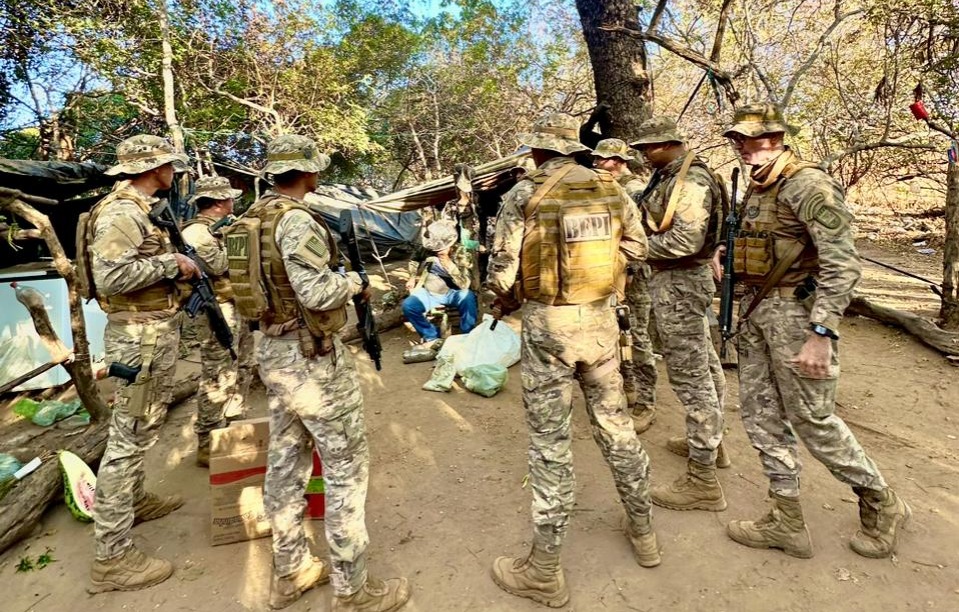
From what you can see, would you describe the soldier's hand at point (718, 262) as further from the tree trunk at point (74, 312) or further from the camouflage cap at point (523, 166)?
the tree trunk at point (74, 312)

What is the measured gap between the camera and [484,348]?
16.4 feet

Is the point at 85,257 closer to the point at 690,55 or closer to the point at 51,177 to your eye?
the point at 51,177

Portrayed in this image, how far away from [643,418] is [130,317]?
3206 mm

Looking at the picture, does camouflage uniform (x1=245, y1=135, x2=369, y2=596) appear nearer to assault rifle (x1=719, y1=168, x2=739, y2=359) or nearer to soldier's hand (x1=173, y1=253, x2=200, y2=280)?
soldier's hand (x1=173, y1=253, x2=200, y2=280)

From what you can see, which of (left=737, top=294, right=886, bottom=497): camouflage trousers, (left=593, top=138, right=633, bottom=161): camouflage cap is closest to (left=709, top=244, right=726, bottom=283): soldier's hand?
(left=737, top=294, right=886, bottom=497): camouflage trousers

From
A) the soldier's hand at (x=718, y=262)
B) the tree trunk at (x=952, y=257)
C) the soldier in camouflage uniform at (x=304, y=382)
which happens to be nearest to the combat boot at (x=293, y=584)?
the soldier in camouflage uniform at (x=304, y=382)

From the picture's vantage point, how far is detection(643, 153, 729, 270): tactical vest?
116 inches

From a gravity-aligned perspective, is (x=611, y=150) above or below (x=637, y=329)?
above

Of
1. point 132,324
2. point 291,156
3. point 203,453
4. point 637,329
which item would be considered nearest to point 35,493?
point 203,453

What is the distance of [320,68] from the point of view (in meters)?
11.6

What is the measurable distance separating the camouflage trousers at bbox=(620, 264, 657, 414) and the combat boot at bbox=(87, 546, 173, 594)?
3024mm

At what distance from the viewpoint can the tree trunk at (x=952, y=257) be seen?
198 inches

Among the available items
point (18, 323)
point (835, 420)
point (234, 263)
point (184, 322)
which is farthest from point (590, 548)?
point (18, 323)

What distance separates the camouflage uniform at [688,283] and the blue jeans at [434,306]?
3071 millimetres
